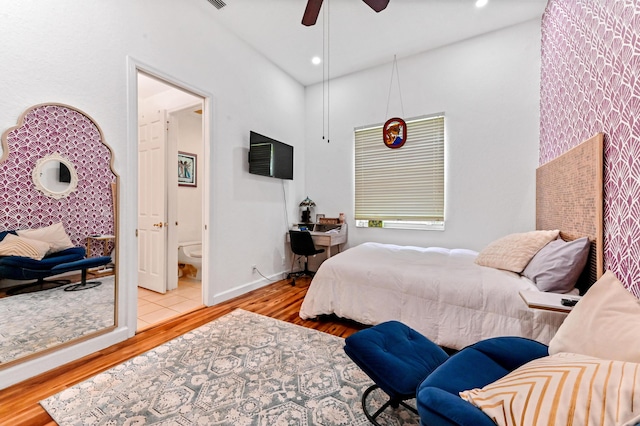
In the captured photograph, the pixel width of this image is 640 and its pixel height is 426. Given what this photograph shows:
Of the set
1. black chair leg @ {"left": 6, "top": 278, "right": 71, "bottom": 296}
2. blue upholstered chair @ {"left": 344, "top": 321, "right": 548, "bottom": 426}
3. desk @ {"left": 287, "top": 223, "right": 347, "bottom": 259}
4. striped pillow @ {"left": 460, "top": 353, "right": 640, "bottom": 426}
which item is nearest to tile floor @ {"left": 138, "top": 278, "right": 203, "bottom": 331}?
black chair leg @ {"left": 6, "top": 278, "right": 71, "bottom": 296}

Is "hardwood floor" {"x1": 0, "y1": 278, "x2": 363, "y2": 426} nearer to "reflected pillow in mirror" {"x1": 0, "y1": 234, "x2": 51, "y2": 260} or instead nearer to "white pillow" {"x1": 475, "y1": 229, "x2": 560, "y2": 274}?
"reflected pillow in mirror" {"x1": 0, "y1": 234, "x2": 51, "y2": 260}

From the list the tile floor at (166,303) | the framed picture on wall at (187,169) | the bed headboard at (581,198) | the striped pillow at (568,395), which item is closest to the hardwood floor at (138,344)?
the tile floor at (166,303)

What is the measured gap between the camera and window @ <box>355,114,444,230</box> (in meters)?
3.68

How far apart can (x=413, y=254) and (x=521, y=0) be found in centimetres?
295

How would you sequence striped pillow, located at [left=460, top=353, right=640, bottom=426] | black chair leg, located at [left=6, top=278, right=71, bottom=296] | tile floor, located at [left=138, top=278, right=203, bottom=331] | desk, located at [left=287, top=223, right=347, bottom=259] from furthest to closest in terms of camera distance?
desk, located at [left=287, top=223, right=347, bottom=259], tile floor, located at [left=138, top=278, right=203, bottom=331], black chair leg, located at [left=6, top=278, right=71, bottom=296], striped pillow, located at [left=460, top=353, right=640, bottom=426]

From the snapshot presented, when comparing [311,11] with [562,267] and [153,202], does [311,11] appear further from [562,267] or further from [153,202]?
[153,202]

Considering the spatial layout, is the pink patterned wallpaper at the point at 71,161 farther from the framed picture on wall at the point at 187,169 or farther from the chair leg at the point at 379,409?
the framed picture on wall at the point at 187,169

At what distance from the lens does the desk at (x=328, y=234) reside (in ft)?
12.7

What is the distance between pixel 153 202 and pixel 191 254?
3.20 ft

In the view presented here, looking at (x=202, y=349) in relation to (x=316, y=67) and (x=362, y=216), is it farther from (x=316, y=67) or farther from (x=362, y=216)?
(x=316, y=67)

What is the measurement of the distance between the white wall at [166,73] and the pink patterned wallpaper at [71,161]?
3.2 inches

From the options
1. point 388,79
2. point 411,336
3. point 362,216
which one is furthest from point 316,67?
point 411,336

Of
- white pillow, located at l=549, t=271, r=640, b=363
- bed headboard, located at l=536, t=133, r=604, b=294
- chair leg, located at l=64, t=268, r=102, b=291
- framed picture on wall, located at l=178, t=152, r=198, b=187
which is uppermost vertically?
framed picture on wall, located at l=178, t=152, r=198, b=187

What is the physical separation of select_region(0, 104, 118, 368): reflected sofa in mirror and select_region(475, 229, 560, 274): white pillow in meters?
3.31
